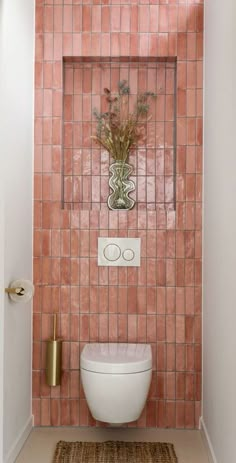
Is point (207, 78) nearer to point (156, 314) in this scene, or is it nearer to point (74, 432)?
point (156, 314)

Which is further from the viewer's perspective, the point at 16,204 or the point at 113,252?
the point at 113,252

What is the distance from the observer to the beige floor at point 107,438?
8.42 ft

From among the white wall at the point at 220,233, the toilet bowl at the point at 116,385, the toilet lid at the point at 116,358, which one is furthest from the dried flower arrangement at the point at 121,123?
the toilet bowl at the point at 116,385

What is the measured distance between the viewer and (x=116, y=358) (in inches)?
100

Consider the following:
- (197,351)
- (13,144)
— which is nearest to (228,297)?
(197,351)

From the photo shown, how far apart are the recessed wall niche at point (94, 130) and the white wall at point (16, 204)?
0.26 m

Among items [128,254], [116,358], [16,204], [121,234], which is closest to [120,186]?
[121,234]

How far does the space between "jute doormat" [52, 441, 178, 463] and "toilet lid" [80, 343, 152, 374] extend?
428mm

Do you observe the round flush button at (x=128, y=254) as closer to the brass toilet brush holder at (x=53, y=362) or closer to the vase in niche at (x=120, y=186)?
the vase in niche at (x=120, y=186)

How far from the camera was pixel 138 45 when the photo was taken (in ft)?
9.81

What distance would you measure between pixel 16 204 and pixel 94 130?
784 millimetres

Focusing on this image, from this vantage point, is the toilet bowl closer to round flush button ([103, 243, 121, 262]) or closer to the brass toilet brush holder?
the brass toilet brush holder

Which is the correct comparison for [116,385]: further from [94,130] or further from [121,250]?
[94,130]

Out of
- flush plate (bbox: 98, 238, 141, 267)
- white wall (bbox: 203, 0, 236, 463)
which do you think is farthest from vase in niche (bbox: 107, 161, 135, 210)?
white wall (bbox: 203, 0, 236, 463)
